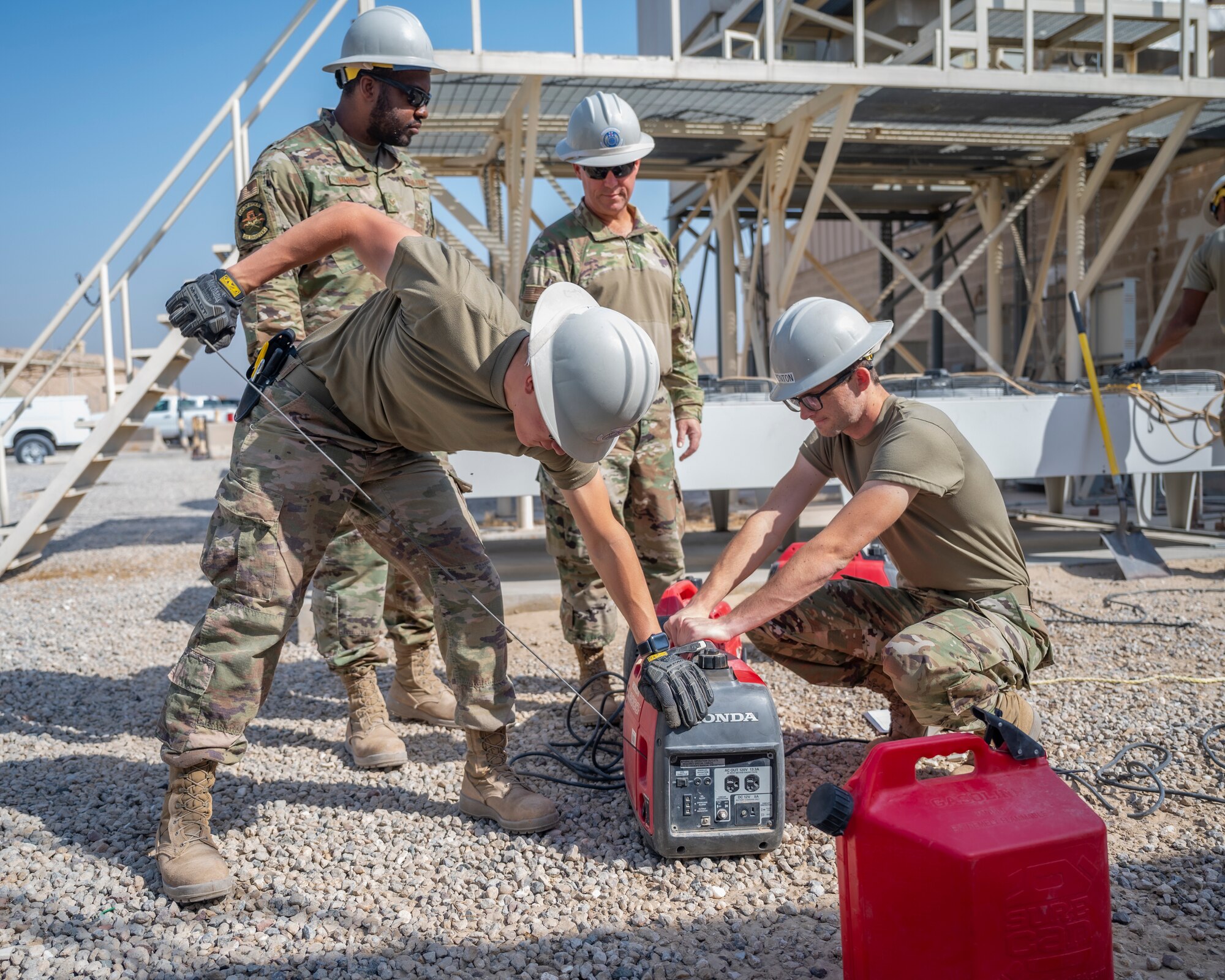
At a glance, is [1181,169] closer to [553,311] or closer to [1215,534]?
[1215,534]

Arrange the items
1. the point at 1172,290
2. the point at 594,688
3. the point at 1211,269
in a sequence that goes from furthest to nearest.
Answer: the point at 1172,290
the point at 1211,269
the point at 594,688

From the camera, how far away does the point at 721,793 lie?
2354 millimetres

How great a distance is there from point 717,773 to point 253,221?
2.19 metres

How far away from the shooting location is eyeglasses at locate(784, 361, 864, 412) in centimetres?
273

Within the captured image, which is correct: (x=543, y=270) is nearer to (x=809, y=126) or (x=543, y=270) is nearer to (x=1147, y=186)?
(x=809, y=126)

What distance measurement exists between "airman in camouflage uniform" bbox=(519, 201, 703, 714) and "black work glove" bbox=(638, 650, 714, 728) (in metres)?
1.23

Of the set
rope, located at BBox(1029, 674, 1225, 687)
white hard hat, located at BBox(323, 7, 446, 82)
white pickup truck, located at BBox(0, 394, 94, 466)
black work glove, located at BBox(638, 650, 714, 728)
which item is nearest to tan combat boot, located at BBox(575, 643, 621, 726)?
black work glove, located at BBox(638, 650, 714, 728)

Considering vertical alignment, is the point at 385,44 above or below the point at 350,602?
above

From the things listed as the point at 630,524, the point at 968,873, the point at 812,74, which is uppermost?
the point at 812,74

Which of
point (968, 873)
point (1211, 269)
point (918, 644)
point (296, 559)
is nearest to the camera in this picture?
point (968, 873)

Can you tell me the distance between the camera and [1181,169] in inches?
415

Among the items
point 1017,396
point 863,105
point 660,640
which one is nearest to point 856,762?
point 660,640

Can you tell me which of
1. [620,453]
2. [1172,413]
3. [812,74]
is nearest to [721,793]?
[620,453]

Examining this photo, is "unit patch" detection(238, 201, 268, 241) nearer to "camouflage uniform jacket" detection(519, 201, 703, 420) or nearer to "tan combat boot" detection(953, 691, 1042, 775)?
"camouflage uniform jacket" detection(519, 201, 703, 420)
